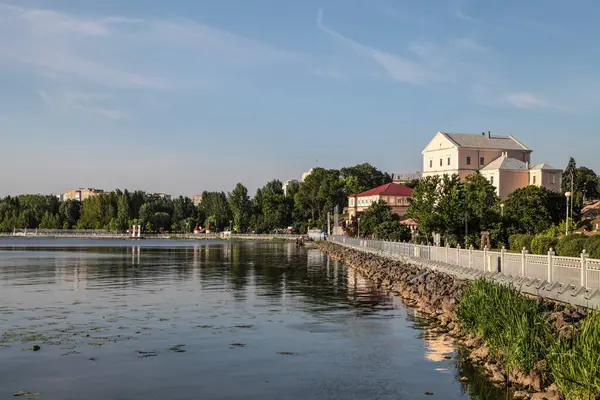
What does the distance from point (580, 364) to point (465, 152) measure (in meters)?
117

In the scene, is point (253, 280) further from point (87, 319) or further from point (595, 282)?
point (595, 282)

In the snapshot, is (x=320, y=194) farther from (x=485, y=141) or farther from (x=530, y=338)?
(x=530, y=338)

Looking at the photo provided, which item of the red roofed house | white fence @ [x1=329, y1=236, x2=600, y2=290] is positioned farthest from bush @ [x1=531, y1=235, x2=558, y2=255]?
the red roofed house

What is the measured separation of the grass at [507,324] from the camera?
14922 millimetres

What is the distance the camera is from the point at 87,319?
1032 inches

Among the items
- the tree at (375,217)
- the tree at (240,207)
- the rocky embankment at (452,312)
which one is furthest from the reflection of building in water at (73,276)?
the tree at (240,207)

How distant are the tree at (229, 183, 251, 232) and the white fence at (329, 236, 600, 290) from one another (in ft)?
487

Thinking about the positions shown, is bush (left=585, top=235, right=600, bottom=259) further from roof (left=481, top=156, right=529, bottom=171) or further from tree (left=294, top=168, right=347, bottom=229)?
tree (left=294, top=168, right=347, bottom=229)

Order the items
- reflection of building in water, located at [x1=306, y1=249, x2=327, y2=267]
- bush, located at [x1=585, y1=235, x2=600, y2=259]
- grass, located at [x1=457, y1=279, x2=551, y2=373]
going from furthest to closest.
→ reflection of building in water, located at [x1=306, y1=249, x2=327, y2=267] < bush, located at [x1=585, y1=235, x2=600, y2=259] < grass, located at [x1=457, y1=279, x2=551, y2=373]

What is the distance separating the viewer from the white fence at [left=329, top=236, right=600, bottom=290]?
21.5m

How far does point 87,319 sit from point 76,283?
17.7 meters

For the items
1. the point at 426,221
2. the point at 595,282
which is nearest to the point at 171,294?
Result: the point at 595,282

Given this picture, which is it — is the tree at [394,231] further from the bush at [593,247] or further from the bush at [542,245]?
the bush at [593,247]

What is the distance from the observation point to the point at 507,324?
1603cm
